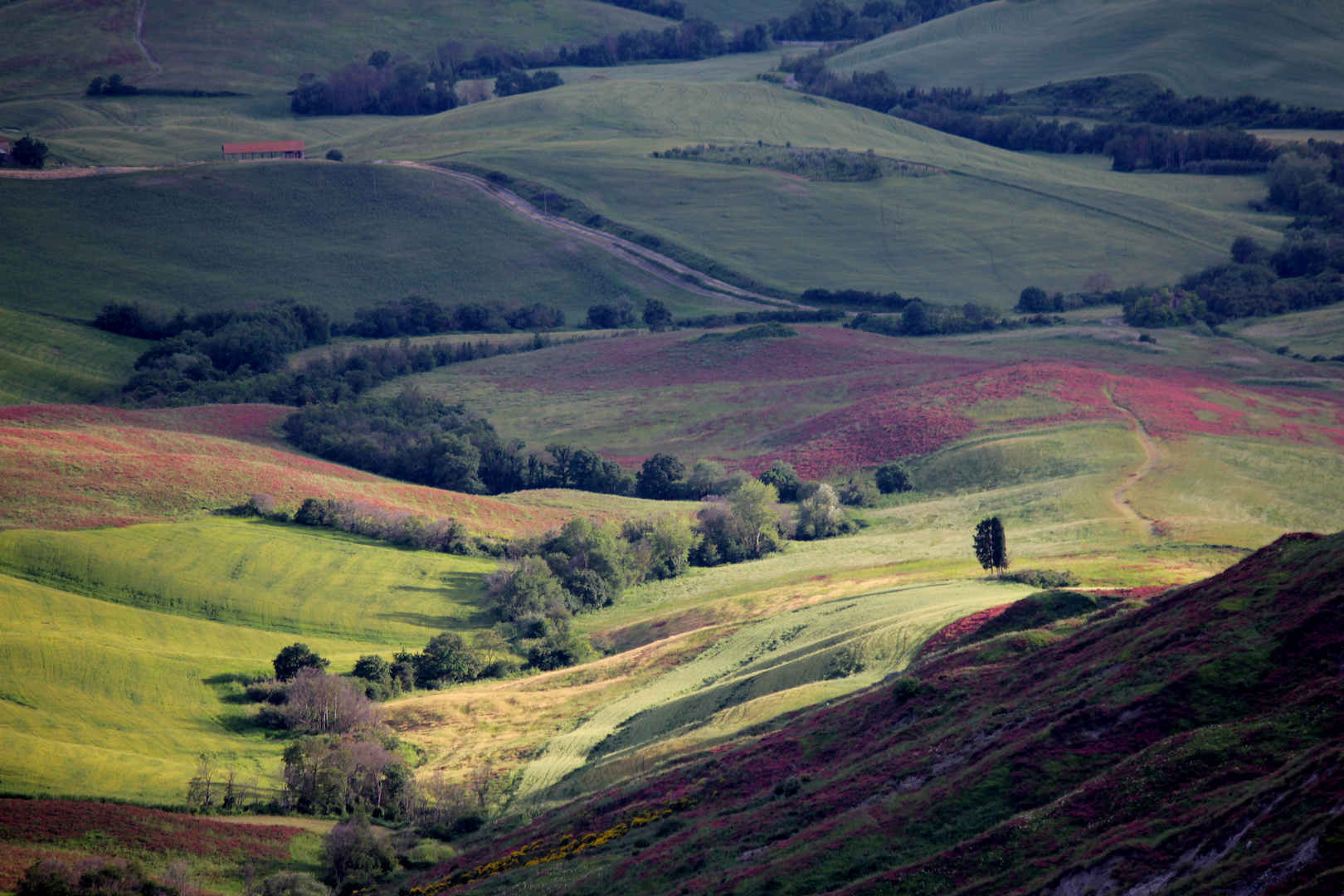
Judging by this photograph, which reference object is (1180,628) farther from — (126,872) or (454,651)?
(454,651)

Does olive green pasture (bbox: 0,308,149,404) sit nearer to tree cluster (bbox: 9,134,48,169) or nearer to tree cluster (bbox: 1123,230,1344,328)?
tree cluster (bbox: 9,134,48,169)

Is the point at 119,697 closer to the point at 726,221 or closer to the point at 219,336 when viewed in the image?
the point at 219,336

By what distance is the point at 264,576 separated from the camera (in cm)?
6162

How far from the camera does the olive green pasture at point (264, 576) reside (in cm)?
5622

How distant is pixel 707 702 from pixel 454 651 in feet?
59.3

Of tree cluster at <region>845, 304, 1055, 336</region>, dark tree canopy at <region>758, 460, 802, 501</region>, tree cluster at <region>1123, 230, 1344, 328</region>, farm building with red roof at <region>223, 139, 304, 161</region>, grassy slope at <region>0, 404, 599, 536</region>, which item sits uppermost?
farm building with red roof at <region>223, 139, 304, 161</region>

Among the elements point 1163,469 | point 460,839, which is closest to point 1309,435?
point 1163,469

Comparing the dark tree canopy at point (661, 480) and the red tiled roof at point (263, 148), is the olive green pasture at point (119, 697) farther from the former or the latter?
the red tiled roof at point (263, 148)

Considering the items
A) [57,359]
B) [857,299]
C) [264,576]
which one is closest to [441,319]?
[57,359]

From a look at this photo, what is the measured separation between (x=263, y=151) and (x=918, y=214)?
4209 inches

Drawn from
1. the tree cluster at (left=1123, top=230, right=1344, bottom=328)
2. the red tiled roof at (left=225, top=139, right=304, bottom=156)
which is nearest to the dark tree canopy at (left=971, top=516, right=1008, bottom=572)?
the tree cluster at (left=1123, top=230, right=1344, bottom=328)

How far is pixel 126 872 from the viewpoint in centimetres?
3156

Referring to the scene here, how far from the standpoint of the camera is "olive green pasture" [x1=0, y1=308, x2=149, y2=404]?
10475 cm

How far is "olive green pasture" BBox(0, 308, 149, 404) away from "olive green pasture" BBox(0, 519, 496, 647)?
166 feet
